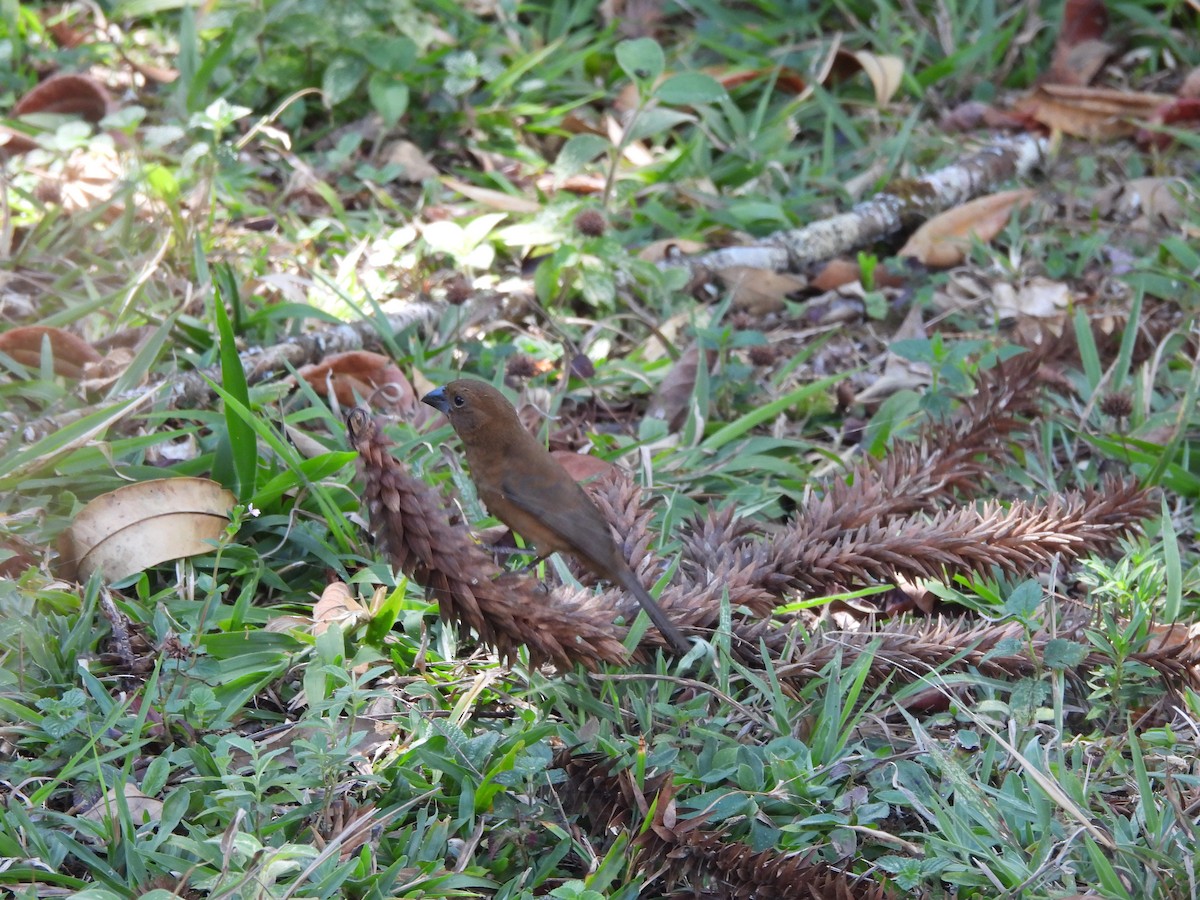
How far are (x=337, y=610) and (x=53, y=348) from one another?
4.87ft

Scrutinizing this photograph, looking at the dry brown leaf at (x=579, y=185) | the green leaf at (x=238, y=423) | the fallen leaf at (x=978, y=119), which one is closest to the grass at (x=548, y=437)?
the green leaf at (x=238, y=423)

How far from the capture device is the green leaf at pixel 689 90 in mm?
4805

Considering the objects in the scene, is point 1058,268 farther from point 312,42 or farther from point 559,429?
point 312,42

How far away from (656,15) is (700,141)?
141 centimetres

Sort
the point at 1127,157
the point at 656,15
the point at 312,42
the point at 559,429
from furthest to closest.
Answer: the point at 656,15, the point at 1127,157, the point at 312,42, the point at 559,429

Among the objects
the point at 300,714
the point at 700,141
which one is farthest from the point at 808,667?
the point at 700,141

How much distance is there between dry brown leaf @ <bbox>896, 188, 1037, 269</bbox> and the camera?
5188 mm

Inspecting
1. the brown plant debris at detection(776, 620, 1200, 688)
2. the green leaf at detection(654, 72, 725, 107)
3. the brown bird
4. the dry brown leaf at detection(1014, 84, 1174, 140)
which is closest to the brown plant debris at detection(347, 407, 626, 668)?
the brown bird

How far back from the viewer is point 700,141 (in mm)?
5535

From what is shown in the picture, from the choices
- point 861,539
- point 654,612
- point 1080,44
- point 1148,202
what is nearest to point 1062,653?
point 861,539

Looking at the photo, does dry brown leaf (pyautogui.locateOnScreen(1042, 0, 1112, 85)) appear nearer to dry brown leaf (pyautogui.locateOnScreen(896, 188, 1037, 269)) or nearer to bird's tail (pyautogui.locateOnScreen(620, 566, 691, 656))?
dry brown leaf (pyautogui.locateOnScreen(896, 188, 1037, 269))

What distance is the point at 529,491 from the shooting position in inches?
118

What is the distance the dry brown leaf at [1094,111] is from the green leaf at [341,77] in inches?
126

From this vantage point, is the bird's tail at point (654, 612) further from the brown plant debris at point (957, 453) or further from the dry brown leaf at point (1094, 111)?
the dry brown leaf at point (1094, 111)
